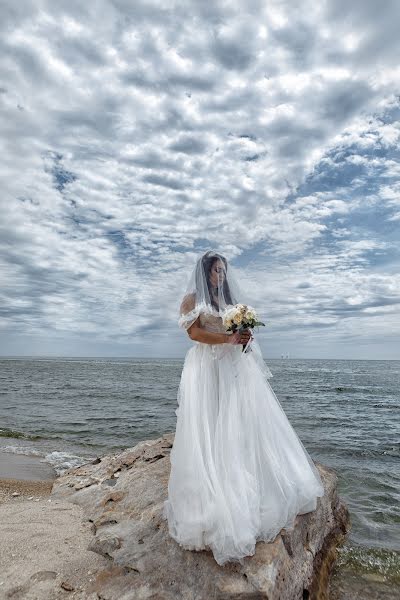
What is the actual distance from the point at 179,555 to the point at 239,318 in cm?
216

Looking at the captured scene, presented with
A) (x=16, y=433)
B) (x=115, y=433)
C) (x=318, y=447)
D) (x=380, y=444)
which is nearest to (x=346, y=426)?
(x=380, y=444)

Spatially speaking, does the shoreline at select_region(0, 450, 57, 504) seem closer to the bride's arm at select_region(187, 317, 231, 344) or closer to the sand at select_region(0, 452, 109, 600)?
the sand at select_region(0, 452, 109, 600)

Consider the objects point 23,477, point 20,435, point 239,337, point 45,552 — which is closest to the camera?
point 45,552

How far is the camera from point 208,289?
14.2ft

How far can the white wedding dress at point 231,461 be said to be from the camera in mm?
3424

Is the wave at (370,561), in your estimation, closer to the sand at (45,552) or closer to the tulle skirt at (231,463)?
the tulle skirt at (231,463)

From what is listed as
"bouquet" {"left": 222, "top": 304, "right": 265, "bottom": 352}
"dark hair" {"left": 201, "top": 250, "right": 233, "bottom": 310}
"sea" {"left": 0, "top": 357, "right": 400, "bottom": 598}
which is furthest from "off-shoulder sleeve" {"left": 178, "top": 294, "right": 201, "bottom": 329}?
"sea" {"left": 0, "top": 357, "right": 400, "bottom": 598}

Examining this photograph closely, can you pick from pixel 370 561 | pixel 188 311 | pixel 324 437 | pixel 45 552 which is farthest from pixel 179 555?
pixel 324 437

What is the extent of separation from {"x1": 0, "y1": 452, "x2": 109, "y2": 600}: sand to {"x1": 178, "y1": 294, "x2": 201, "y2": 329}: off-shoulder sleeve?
92.8 inches

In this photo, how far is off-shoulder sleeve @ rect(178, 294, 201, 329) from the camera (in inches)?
164

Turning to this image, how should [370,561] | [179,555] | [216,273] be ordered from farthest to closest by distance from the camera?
[370,561], [216,273], [179,555]

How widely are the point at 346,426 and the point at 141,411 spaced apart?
26.8 ft

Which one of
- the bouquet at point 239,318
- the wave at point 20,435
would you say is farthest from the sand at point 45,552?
the wave at point 20,435

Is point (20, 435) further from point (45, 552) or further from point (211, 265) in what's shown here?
point (211, 265)
